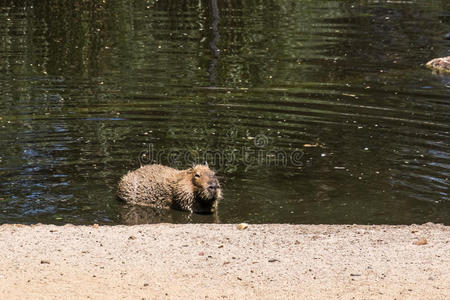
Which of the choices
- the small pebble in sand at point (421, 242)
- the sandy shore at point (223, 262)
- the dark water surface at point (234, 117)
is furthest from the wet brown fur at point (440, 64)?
the small pebble in sand at point (421, 242)

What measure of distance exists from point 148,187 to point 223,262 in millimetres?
3391

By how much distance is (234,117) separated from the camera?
1670cm

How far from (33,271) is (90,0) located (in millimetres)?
29606

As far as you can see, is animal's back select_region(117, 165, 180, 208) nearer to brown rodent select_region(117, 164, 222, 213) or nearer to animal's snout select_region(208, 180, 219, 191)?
brown rodent select_region(117, 164, 222, 213)

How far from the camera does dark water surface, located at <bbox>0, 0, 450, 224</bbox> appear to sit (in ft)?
39.5

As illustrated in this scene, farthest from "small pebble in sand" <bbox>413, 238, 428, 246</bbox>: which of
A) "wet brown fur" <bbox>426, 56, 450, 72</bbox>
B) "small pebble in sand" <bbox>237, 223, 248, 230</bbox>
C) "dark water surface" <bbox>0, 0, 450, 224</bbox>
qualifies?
"wet brown fur" <bbox>426, 56, 450, 72</bbox>

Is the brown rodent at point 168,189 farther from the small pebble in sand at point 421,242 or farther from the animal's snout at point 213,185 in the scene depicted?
the small pebble in sand at point 421,242

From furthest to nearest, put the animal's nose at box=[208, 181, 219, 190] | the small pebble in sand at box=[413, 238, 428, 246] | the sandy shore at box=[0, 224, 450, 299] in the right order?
the animal's nose at box=[208, 181, 219, 190]
the small pebble in sand at box=[413, 238, 428, 246]
the sandy shore at box=[0, 224, 450, 299]

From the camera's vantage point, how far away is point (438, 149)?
1467cm

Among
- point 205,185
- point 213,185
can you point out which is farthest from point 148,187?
point 213,185

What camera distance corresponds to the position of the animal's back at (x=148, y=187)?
11977 millimetres

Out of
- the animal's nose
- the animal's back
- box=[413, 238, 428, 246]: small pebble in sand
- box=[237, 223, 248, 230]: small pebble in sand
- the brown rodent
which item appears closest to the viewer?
box=[413, 238, 428, 246]: small pebble in sand

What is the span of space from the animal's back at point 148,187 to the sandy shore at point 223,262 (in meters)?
1.31

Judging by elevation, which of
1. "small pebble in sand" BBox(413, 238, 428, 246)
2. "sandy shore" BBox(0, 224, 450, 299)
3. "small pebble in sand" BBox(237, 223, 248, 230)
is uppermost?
"sandy shore" BBox(0, 224, 450, 299)
